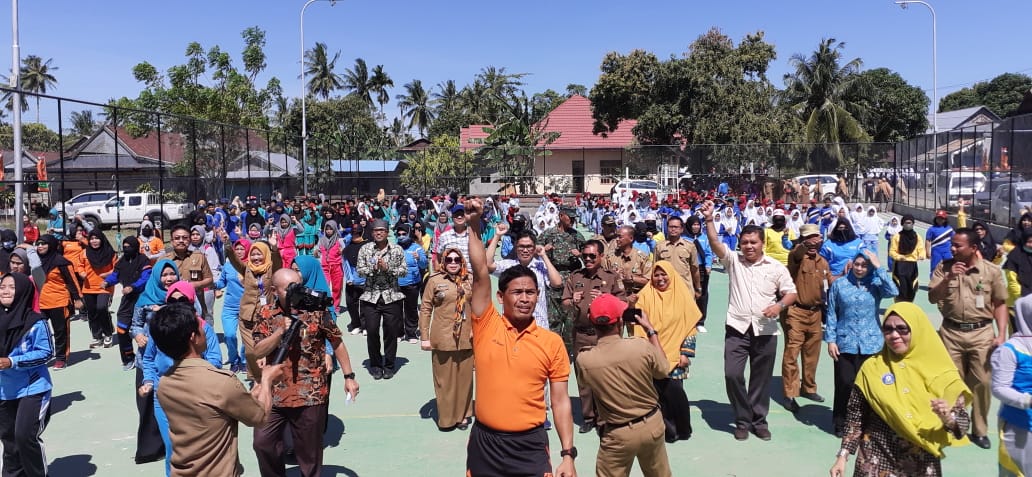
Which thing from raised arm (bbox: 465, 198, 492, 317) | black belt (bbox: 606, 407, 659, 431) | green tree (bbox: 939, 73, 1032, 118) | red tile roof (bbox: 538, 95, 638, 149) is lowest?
black belt (bbox: 606, 407, 659, 431)

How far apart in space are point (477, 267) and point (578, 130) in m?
44.1

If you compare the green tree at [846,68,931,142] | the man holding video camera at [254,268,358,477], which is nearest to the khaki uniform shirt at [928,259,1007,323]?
the man holding video camera at [254,268,358,477]

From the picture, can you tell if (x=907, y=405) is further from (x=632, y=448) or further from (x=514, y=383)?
(x=514, y=383)

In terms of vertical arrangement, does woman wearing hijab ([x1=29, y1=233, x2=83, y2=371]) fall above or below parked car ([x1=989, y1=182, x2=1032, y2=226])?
below

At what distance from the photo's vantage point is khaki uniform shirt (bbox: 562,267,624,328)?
5781 millimetres

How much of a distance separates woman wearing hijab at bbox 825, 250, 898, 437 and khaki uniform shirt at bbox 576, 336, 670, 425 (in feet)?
8.25

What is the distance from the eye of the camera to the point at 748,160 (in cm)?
3262

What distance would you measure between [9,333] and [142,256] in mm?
3877

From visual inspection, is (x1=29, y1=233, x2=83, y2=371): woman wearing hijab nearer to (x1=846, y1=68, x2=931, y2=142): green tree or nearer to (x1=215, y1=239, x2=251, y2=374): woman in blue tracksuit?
(x1=215, y1=239, x2=251, y2=374): woman in blue tracksuit

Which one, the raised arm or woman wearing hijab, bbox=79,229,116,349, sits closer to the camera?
the raised arm

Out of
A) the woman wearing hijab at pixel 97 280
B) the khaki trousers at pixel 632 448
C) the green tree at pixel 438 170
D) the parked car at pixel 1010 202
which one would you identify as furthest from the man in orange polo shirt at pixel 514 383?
the green tree at pixel 438 170

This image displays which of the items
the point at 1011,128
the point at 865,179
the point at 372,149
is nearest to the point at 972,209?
the point at 1011,128

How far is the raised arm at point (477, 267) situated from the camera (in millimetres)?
3727

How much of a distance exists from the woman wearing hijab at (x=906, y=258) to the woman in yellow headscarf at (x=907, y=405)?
637 centimetres
